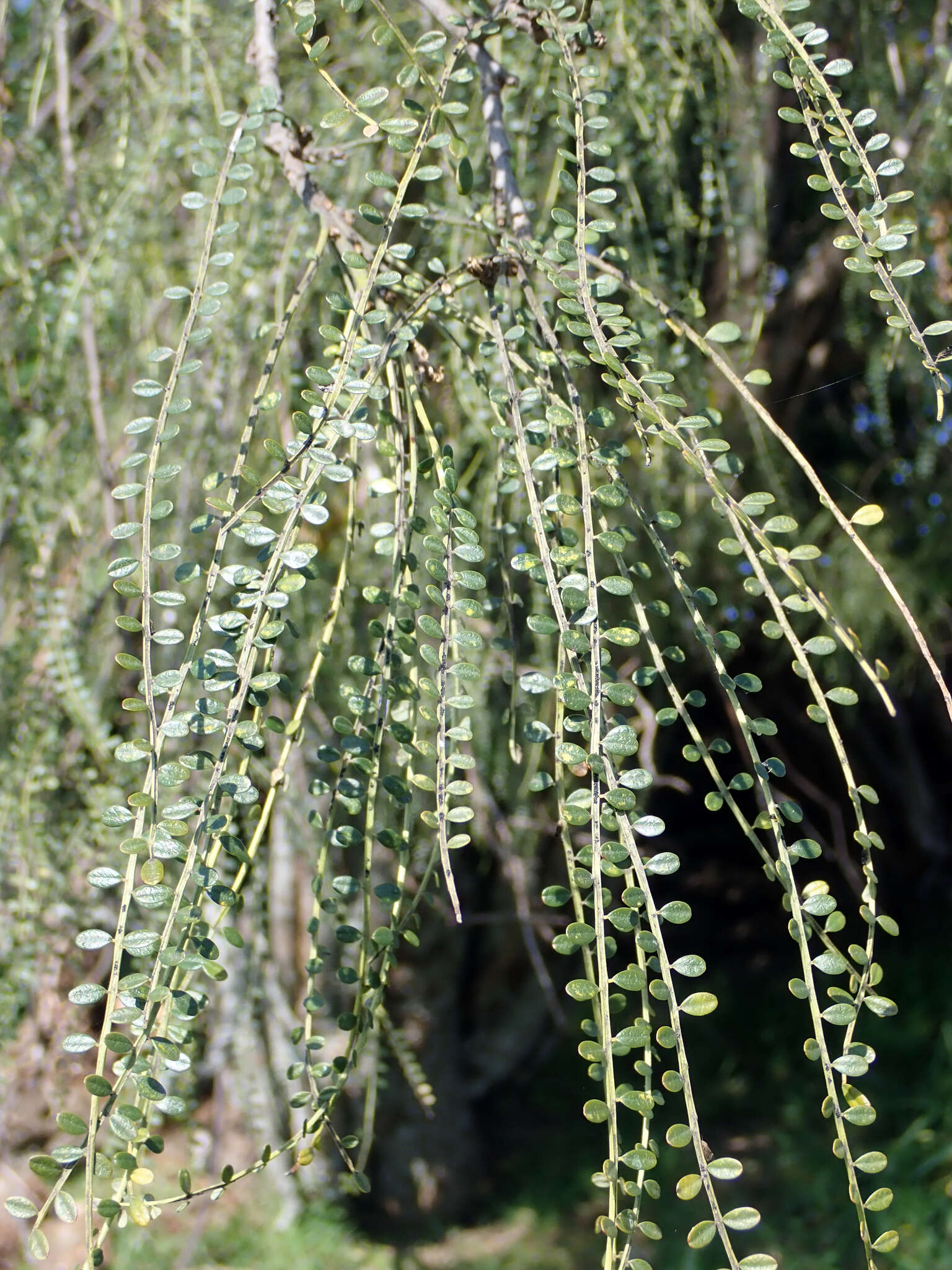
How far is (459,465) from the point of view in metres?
1.23

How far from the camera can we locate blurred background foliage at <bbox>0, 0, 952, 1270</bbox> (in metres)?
1.15

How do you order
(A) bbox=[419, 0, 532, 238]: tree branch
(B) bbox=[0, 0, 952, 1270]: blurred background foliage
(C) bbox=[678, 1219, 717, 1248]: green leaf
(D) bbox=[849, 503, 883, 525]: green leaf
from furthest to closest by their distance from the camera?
(B) bbox=[0, 0, 952, 1270]: blurred background foliage < (A) bbox=[419, 0, 532, 238]: tree branch < (D) bbox=[849, 503, 883, 525]: green leaf < (C) bbox=[678, 1219, 717, 1248]: green leaf

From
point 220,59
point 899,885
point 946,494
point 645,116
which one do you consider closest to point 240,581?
point 645,116

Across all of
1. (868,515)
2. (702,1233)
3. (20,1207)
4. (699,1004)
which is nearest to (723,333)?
(868,515)

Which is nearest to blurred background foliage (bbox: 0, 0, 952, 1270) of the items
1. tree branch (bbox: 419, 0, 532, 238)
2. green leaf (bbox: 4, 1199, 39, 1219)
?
tree branch (bbox: 419, 0, 532, 238)

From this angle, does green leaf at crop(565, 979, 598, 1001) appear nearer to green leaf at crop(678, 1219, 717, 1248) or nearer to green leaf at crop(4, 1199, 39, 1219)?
green leaf at crop(678, 1219, 717, 1248)

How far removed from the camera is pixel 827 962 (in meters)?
0.57

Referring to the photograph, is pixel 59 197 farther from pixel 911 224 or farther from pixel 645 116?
pixel 911 224

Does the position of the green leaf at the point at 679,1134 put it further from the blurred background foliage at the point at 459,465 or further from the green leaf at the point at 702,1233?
the blurred background foliage at the point at 459,465

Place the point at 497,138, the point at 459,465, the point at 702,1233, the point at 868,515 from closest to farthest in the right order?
the point at 702,1233 < the point at 868,515 < the point at 497,138 < the point at 459,465

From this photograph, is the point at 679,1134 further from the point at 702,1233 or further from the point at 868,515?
the point at 868,515

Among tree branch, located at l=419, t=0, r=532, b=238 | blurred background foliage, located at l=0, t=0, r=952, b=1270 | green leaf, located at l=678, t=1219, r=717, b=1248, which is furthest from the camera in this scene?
blurred background foliage, located at l=0, t=0, r=952, b=1270

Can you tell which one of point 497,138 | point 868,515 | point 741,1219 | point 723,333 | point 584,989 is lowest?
point 741,1219

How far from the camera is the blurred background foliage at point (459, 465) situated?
115 cm
